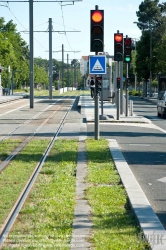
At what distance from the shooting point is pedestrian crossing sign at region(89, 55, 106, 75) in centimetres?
1848

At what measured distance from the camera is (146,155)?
53.4 ft

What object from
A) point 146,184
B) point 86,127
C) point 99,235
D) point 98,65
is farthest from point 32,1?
point 99,235

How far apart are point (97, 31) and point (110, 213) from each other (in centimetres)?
1011

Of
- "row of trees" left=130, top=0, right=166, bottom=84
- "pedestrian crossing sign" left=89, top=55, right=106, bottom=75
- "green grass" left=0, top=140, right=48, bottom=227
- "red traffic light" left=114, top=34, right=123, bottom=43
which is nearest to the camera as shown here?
"green grass" left=0, top=140, right=48, bottom=227

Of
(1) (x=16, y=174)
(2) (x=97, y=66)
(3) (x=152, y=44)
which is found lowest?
(1) (x=16, y=174)

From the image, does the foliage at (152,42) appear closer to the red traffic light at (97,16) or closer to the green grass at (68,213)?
the red traffic light at (97,16)

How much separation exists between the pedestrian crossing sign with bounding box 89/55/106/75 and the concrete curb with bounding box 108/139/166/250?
220 inches

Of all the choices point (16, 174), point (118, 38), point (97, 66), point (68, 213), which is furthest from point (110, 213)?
point (118, 38)

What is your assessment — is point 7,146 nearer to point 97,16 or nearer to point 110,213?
point 97,16

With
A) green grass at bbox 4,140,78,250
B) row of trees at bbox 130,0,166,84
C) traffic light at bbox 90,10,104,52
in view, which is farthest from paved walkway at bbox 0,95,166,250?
row of trees at bbox 130,0,166,84

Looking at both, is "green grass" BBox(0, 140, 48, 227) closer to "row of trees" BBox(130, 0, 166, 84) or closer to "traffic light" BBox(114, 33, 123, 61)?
"traffic light" BBox(114, 33, 123, 61)

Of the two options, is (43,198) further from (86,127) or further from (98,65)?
(86,127)

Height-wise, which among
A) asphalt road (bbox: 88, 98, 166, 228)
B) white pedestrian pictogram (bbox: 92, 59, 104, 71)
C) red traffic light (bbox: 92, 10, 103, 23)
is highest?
red traffic light (bbox: 92, 10, 103, 23)

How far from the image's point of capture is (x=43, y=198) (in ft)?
31.5
